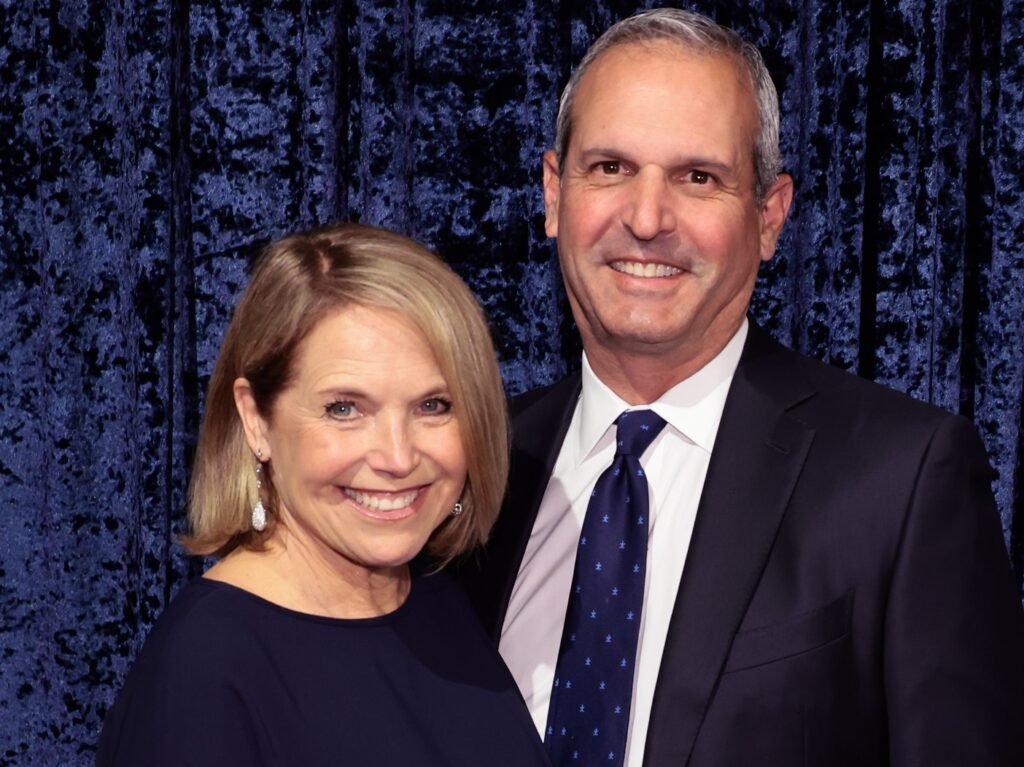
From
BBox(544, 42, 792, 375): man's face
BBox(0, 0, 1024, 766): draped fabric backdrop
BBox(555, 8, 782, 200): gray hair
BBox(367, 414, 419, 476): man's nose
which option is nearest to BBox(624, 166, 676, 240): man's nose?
BBox(544, 42, 792, 375): man's face

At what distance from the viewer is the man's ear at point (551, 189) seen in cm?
185

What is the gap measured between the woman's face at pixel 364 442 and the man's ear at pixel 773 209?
0.53m

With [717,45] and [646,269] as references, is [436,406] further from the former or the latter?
[717,45]

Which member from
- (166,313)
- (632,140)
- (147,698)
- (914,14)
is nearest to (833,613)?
(632,140)

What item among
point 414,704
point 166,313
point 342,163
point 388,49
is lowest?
point 414,704

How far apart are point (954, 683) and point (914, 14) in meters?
1.25

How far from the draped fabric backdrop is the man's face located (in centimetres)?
68

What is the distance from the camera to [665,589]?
1.59m

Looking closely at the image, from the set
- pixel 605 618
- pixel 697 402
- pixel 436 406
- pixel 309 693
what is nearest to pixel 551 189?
pixel 697 402

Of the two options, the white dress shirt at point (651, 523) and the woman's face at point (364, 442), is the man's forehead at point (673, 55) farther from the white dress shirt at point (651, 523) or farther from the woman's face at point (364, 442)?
the woman's face at point (364, 442)

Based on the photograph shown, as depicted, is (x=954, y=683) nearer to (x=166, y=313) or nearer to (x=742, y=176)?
(x=742, y=176)

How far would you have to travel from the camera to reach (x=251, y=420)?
1491mm

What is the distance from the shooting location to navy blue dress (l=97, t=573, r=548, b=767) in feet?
4.30

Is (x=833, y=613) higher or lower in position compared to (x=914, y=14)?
A: lower
